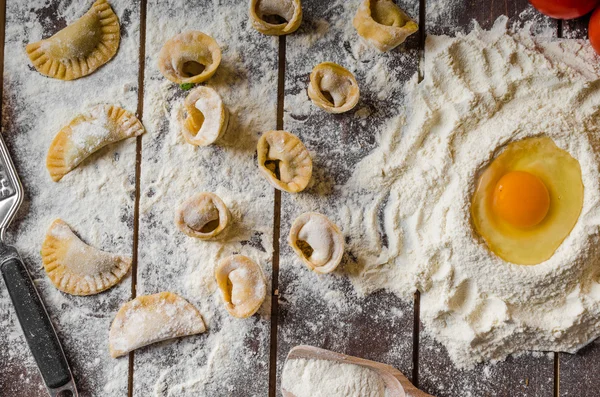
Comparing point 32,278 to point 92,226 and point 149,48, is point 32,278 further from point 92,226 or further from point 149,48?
point 149,48

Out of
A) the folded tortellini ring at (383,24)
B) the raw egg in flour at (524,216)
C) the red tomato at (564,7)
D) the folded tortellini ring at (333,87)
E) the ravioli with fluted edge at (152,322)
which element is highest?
the red tomato at (564,7)

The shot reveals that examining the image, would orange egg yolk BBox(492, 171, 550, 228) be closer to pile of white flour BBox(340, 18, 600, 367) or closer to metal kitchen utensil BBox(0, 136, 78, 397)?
pile of white flour BBox(340, 18, 600, 367)

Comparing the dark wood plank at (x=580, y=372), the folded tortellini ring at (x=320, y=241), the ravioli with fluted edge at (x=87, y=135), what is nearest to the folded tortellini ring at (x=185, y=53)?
the ravioli with fluted edge at (x=87, y=135)

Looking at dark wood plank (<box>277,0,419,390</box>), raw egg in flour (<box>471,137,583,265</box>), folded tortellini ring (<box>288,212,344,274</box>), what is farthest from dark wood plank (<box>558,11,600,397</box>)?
folded tortellini ring (<box>288,212,344,274</box>)

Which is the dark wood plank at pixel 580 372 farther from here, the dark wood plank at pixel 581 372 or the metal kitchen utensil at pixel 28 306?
the metal kitchen utensil at pixel 28 306

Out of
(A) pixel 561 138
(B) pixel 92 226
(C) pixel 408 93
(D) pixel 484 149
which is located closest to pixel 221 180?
(B) pixel 92 226

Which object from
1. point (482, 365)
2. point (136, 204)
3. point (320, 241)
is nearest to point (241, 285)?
point (320, 241)

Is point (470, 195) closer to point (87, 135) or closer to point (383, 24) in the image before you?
point (383, 24)

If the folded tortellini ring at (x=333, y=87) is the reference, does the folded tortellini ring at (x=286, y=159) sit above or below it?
below
